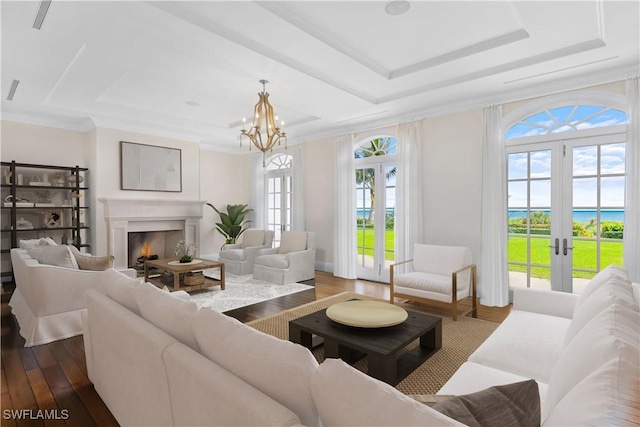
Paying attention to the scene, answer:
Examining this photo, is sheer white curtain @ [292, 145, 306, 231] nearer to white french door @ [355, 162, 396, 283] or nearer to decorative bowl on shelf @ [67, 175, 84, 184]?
white french door @ [355, 162, 396, 283]

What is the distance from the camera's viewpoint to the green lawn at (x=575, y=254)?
3.90 metres

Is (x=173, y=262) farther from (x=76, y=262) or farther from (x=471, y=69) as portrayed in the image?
(x=471, y=69)

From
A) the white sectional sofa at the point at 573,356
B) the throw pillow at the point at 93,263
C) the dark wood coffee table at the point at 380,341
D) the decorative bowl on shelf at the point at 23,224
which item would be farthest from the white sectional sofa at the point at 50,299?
the white sectional sofa at the point at 573,356

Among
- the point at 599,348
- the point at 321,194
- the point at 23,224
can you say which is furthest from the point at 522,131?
the point at 23,224

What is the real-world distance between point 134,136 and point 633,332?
7280 mm

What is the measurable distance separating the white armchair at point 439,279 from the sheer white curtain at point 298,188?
123 inches

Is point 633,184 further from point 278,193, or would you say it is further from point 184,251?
point 184,251

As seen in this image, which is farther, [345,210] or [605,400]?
[345,210]

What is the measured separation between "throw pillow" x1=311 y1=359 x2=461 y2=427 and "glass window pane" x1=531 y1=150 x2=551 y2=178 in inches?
176

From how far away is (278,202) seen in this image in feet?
26.2

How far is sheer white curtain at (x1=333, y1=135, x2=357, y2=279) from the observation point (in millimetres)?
6254

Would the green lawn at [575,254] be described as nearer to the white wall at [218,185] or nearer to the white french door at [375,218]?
the white french door at [375,218]

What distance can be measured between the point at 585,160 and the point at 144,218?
7.11m

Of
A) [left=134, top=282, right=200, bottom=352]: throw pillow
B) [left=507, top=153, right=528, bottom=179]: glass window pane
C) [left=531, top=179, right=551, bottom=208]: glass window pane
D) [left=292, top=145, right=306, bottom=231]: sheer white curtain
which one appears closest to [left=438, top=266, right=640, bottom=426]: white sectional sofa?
[left=134, top=282, right=200, bottom=352]: throw pillow
